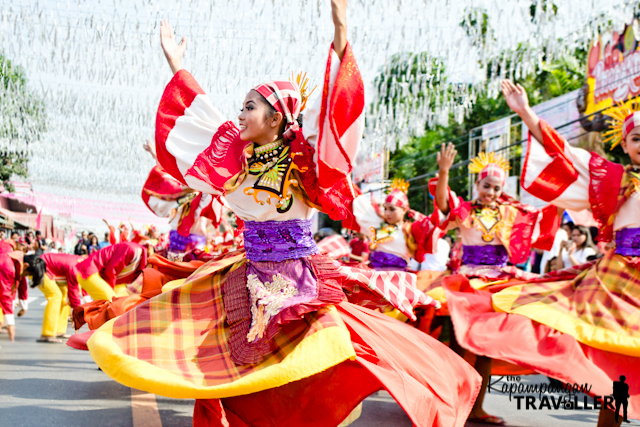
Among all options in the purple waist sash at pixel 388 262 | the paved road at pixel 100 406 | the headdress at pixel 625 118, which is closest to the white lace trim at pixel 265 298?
the paved road at pixel 100 406

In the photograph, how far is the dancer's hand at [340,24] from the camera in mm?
2650

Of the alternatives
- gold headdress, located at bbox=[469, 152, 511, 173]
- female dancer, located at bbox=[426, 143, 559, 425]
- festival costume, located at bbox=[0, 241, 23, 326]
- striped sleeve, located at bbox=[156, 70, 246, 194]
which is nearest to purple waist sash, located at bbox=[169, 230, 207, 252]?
festival costume, located at bbox=[0, 241, 23, 326]

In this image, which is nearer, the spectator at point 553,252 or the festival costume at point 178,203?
the festival costume at point 178,203

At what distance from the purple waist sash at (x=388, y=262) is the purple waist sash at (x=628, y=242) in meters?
2.70

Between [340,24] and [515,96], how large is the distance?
5.95ft

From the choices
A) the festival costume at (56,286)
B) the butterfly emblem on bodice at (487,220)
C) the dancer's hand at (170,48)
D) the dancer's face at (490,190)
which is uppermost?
the dancer's hand at (170,48)

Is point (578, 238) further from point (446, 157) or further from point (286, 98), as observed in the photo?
point (286, 98)

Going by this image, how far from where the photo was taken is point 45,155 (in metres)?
13.9

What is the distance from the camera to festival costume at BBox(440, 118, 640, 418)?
3514mm

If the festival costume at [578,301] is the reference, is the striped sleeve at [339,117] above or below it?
above

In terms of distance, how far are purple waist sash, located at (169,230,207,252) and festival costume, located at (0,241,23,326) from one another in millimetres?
2443

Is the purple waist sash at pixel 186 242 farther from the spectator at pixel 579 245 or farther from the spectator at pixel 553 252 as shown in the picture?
the spectator at pixel 553 252

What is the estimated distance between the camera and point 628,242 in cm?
391

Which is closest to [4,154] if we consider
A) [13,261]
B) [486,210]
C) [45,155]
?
[45,155]
